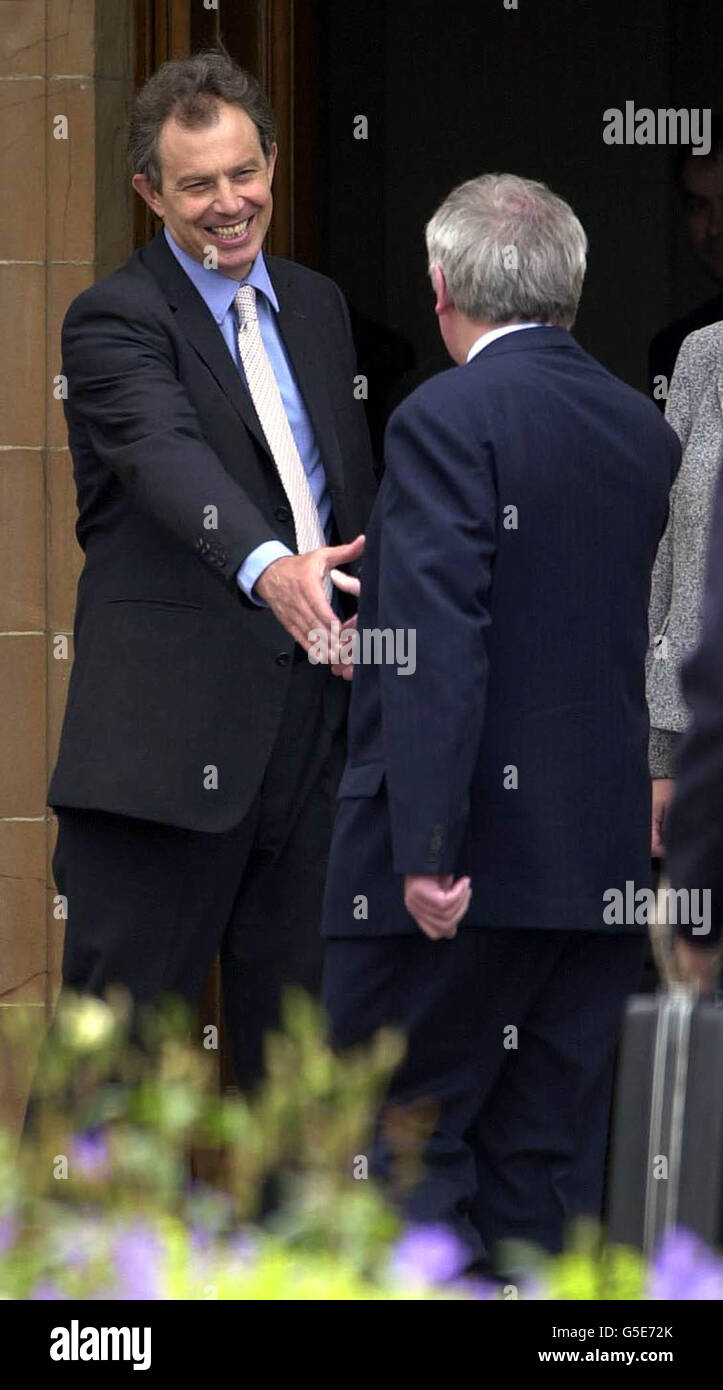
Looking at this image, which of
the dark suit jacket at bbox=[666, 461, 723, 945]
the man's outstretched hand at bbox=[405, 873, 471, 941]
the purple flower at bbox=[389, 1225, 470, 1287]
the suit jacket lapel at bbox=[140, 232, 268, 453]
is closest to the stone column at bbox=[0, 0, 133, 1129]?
the suit jacket lapel at bbox=[140, 232, 268, 453]

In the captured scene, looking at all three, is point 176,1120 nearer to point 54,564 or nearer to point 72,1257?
point 72,1257

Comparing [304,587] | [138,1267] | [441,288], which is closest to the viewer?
[138,1267]

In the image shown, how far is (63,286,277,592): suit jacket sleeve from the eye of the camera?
12.0ft

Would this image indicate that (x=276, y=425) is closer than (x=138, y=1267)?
No

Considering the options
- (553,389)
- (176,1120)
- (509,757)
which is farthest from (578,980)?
(176,1120)

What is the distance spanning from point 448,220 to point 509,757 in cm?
74

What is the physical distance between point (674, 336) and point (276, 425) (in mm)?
2050

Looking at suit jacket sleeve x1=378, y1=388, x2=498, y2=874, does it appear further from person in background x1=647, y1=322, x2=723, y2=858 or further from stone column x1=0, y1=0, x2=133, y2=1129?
stone column x1=0, y1=0, x2=133, y2=1129

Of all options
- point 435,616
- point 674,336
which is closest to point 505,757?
point 435,616

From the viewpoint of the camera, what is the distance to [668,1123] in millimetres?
1786

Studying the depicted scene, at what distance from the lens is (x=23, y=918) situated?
4918 mm

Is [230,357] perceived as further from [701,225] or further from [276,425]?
[701,225]

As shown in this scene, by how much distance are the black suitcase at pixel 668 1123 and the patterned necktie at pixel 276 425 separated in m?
2.11

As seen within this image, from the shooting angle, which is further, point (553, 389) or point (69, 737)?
point (69, 737)
